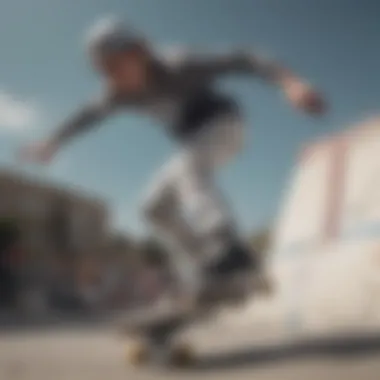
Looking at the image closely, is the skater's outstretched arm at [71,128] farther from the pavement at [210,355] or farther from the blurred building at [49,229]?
the pavement at [210,355]

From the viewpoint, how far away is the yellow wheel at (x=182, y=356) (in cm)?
129

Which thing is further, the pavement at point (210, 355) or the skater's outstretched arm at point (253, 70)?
the skater's outstretched arm at point (253, 70)

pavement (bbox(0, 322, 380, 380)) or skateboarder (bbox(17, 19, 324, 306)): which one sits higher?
skateboarder (bbox(17, 19, 324, 306))

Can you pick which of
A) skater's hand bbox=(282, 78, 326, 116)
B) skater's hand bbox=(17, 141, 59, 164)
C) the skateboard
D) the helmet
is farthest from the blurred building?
skater's hand bbox=(282, 78, 326, 116)

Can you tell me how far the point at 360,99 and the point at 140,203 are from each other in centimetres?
49

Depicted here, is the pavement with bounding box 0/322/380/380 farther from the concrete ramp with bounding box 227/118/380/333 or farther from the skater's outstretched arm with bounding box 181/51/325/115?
the skater's outstretched arm with bounding box 181/51/325/115

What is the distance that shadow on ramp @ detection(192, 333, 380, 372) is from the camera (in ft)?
4.21

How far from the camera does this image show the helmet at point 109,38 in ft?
4.35

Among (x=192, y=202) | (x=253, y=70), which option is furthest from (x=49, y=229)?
(x=253, y=70)

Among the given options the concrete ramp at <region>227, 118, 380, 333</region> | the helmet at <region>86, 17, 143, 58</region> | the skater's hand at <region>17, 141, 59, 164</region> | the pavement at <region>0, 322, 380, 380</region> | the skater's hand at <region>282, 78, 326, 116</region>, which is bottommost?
the pavement at <region>0, 322, 380, 380</region>

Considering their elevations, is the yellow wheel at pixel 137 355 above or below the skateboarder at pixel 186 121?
below

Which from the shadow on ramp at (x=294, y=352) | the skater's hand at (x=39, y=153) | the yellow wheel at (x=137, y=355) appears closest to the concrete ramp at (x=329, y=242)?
the shadow on ramp at (x=294, y=352)

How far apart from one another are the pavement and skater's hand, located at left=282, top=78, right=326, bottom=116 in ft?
1.43

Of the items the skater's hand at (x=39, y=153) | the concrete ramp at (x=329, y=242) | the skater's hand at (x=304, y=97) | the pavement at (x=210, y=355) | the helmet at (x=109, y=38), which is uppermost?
the helmet at (x=109, y=38)
